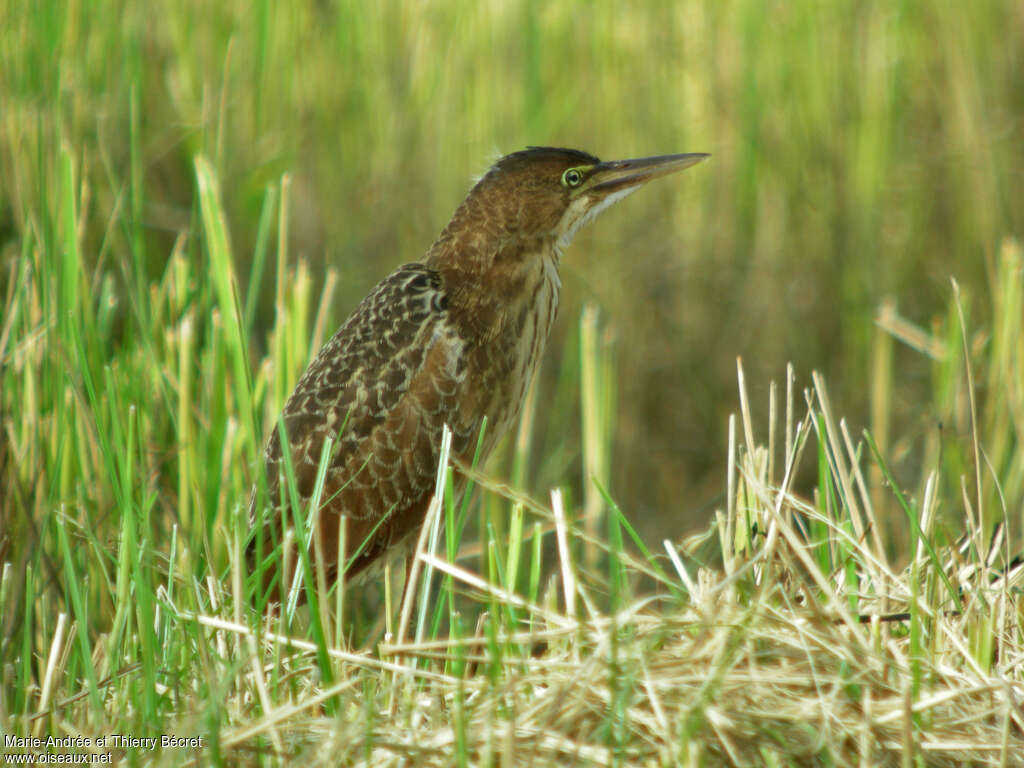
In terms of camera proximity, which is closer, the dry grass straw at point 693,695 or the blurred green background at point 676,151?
the dry grass straw at point 693,695

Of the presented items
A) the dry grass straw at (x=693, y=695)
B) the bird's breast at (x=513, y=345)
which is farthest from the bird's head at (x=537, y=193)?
the dry grass straw at (x=693, y=695)

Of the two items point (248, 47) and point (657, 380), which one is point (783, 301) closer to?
point (657, 380)

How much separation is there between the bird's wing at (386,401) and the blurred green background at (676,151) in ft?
5.93

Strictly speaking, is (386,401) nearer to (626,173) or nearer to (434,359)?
(434,359)

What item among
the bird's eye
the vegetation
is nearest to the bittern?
the bird's eye

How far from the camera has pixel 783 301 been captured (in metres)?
5.64

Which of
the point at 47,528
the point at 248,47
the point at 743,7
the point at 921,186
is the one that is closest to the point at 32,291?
the point at 47,528

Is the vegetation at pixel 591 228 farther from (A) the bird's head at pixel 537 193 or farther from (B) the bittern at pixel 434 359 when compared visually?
(A) the bird's head at pixel 537 193

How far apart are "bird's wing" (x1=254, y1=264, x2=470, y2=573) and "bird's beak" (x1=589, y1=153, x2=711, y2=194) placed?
25.2 inches

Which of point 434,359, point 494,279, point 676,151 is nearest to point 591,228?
point 676,151

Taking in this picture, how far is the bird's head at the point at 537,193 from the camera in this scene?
3.81 m

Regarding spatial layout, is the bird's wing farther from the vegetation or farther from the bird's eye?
the bird's eye

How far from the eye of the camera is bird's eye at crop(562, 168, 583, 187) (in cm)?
384

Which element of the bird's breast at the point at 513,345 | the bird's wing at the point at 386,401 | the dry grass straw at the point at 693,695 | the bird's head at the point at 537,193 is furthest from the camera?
the bird's head at the point at 537,193
